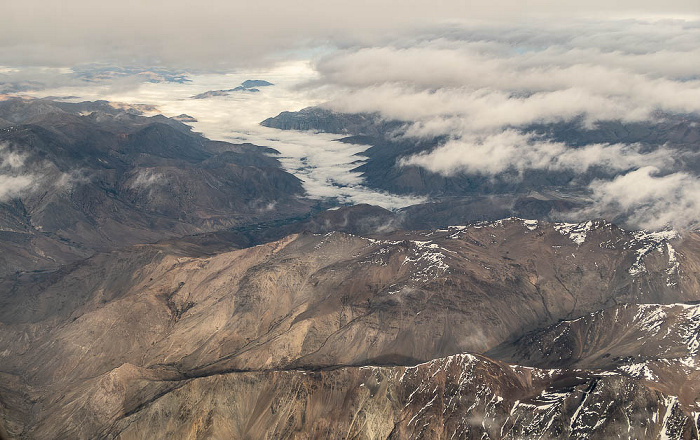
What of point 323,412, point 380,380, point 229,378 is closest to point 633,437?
point 380,380

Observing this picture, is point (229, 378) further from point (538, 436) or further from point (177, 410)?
point (538, 436)

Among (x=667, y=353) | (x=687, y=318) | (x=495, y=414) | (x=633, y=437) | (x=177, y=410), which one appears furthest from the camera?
(x=687, y=318)

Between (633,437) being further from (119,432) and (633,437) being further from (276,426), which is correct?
(119,432)

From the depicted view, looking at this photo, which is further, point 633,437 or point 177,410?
point 177,410

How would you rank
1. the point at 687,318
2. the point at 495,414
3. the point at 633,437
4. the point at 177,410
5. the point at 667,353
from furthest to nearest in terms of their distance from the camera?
the point at 687,318
the point at 667,353
the point at 177,410
the point at 495,414
the point at 633,437

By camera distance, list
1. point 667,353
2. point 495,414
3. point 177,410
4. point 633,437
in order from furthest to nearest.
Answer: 1. point 667,353
2. point 177,410
3. point 495,414
4. point 633,437

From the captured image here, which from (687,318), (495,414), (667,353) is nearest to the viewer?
(495,414)

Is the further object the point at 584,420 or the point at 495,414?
the point at 495,414

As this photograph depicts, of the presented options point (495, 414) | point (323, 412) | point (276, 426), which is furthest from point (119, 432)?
point (495, 414)

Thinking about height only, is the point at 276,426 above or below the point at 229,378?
below
